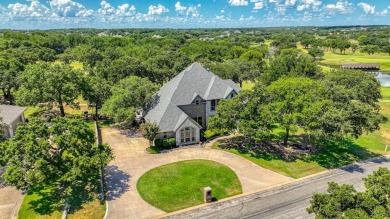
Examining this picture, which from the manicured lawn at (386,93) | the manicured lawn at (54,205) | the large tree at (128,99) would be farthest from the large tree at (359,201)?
the manicured lawn at (386,93)

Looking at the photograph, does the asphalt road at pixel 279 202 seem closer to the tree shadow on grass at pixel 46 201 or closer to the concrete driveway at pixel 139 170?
the concrete driveway at pixel 139 170

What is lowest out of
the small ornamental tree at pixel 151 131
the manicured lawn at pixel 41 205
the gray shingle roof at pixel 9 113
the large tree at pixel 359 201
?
the manicured lawn at pixel 41 205

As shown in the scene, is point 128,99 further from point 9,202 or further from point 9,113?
point 9,202

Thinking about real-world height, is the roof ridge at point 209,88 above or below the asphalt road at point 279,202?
above

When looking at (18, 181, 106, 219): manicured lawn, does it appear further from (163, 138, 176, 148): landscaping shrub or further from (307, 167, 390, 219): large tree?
(307, 167, 390, 219): large tree

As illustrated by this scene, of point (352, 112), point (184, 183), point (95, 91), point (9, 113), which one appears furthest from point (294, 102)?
point (9, 113)

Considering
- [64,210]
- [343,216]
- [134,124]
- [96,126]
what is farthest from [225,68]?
[343,216]
